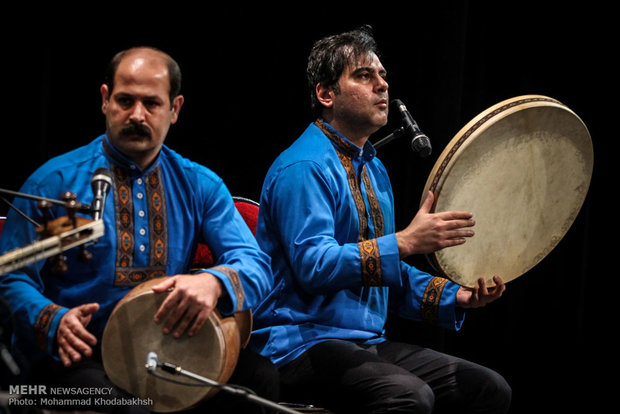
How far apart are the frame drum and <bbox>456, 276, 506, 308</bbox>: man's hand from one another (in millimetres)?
33

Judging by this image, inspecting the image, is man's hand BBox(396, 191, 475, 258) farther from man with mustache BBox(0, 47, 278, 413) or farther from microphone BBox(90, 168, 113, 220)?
microphone BBox(90, 168, 113, 220)

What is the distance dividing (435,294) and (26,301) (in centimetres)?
153

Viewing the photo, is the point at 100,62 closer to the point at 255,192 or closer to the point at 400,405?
the point at 255,192

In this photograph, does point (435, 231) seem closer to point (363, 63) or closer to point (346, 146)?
point (346, 146)

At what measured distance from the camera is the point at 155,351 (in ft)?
7.03

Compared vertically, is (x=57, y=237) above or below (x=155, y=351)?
above

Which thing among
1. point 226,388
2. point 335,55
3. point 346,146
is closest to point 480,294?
point 346,146

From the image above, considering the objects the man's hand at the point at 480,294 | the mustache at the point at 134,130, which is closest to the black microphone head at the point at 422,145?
the man's hand at the point at 480,294

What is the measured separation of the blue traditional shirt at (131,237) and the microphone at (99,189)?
0.23 meters

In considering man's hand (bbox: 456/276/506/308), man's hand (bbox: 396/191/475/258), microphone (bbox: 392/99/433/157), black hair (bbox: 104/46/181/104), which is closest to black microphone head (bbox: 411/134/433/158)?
microphone (bbox: 392/99/433/157)

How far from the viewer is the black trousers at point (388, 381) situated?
2.45 metres

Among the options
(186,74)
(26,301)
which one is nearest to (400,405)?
(26,301)

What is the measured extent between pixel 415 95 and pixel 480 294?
5.30ft

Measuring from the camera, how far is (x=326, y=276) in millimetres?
2529
